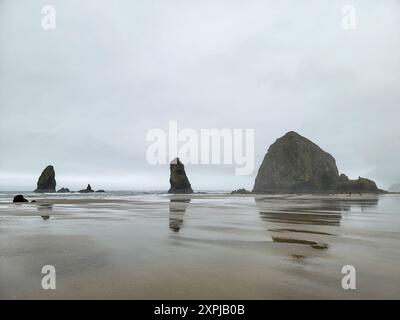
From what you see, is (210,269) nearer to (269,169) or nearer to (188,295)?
(188,295)

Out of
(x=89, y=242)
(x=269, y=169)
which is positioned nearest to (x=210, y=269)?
(x=89, y=242)

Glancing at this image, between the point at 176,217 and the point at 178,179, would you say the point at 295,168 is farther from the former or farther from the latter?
the point at 176,217

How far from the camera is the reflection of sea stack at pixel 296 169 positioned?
138m

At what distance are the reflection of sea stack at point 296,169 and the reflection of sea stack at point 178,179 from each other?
4653 centimetres

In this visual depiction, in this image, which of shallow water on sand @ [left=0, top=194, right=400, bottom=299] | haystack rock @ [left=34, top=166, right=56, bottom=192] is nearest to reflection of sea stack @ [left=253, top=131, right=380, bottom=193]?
haystack rock @ [left=34, top=166, right=56, bottom=192]

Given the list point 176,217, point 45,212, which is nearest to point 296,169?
point 176,217

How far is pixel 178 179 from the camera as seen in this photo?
376 feet

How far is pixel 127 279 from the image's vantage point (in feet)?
17.7

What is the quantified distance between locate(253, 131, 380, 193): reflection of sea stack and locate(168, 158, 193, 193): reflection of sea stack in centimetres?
→ 4653

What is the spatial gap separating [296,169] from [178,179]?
66.7 metres

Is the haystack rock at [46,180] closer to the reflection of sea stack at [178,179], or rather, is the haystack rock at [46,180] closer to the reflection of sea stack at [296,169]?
the reflection of sea stack at [178,179]

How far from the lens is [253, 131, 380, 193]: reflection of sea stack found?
138 metres
